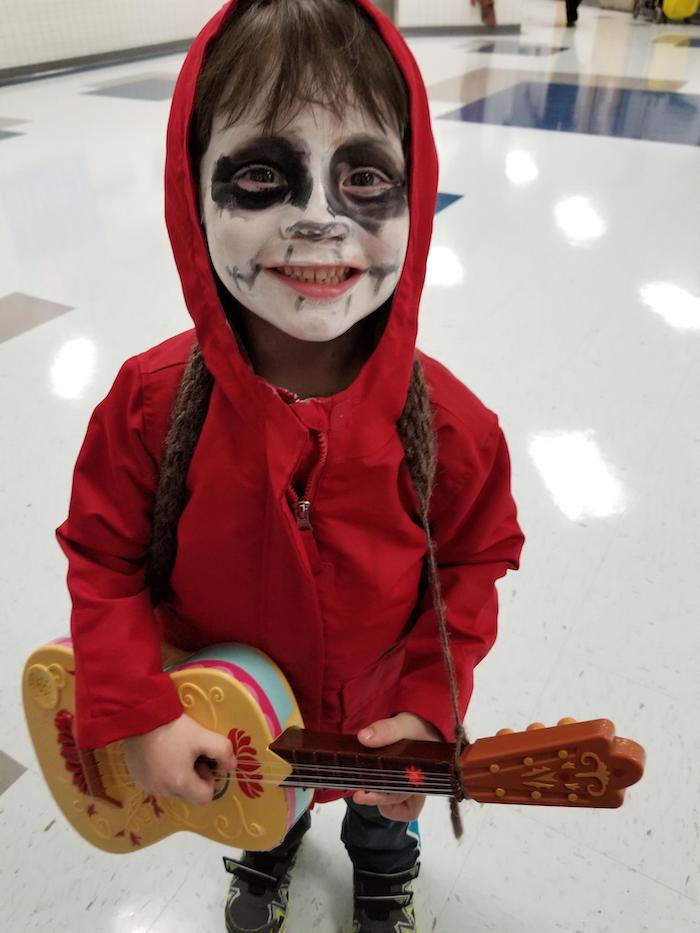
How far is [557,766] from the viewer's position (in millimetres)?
488

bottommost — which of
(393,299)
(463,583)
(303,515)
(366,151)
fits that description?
(463,583)

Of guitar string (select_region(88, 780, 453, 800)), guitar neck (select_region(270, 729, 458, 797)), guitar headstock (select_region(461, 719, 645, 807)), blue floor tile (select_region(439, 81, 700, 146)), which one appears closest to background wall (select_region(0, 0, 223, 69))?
blue floor tile (select_region(439, 81, 700, 146))

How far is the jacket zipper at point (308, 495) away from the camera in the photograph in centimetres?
58

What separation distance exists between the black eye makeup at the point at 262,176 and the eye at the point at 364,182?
30mm

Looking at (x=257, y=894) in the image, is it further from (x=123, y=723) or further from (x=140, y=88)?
(x=140, y=88)

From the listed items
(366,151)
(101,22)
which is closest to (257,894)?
(366,151)

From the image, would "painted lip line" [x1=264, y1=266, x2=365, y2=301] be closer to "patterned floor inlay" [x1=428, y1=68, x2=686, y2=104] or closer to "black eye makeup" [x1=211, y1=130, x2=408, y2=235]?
"black eye makeup" [x1=211, y1=130, x2=408, y2=235]

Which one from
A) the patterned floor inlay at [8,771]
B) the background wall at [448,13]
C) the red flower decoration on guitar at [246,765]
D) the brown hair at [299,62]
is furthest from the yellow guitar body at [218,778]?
the background wall at [448,13]

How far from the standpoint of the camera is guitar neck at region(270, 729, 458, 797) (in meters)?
0.57

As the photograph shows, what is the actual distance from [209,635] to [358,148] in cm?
48

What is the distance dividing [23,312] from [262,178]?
1879mm

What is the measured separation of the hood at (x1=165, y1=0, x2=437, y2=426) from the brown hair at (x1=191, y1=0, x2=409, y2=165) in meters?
0.03

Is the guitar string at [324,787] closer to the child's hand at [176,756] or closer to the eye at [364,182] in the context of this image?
the child's hand at [176,756]

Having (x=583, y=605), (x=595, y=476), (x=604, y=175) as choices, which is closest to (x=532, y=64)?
(x=604, y=175)
